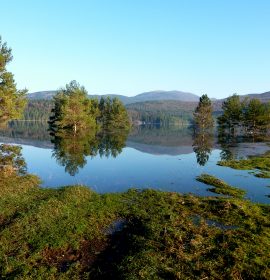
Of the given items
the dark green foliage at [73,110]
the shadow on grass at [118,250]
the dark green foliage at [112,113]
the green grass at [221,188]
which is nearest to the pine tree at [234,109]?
the dark green foliage at [112,113]

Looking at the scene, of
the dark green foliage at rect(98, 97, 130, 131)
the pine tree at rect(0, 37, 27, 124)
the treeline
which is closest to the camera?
the pine tree at rect(0, 37, 27, 124)

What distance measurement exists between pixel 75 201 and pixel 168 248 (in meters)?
11.3

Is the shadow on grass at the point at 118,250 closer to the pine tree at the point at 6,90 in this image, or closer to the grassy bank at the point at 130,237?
the grassy bank at the point at 130,237

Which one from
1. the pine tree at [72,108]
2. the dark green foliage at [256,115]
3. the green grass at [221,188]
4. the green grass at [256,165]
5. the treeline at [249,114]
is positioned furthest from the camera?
the treeline at [249,114]

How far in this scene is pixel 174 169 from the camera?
158 ft

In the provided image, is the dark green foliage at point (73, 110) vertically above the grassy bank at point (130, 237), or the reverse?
the dark green foliage at point (73, 110)

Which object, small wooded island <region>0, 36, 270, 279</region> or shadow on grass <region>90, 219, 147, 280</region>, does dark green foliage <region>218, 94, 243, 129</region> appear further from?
shadow on grass <region>90, 219, 147, 280</region>

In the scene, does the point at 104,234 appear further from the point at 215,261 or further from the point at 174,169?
the point at 174,169

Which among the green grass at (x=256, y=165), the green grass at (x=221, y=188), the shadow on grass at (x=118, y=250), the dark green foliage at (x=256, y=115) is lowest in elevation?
the green grass at (x=256, y=165)

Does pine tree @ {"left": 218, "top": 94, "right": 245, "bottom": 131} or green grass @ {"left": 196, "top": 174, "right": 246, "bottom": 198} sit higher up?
pine tree @ {"left": 218, "top": 94, "right": 245, "bottom": 131}

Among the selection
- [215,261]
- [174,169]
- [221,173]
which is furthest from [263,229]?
[174,169]

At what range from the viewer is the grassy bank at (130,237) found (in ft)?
51.4

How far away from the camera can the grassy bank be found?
617 inches

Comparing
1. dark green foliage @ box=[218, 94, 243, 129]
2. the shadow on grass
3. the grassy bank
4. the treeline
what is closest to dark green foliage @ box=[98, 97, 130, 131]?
the treeline
